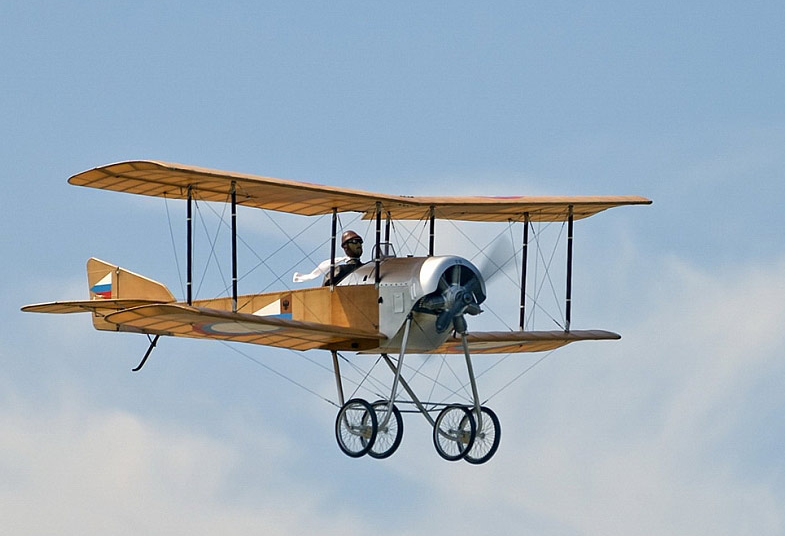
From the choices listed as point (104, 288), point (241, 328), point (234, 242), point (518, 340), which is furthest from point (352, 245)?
point (104, 288)

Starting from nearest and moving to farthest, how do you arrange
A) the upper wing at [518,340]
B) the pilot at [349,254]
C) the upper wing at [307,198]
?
the upper wing at [307,198] → the pilot at [349,254] → the upper wing at [518,340]

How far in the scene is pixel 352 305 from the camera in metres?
28.5

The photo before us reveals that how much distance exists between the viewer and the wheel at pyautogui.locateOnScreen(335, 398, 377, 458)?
28062 mm

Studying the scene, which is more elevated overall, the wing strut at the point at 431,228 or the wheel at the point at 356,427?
the wing strut at the point at 431,228

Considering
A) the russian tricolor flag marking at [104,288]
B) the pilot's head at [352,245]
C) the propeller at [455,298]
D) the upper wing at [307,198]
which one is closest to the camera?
the upper wing at [307,198]

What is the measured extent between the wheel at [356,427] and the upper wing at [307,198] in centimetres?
305

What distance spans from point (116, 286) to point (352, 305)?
211 inches

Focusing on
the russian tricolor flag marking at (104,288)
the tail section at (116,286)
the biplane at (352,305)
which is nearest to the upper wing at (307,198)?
the biplane at (352,305)

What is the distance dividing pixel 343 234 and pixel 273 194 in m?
1.38

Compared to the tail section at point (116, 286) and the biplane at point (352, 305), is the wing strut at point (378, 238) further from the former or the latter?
the tail section at point (116, 286)

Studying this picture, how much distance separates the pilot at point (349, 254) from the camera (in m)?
29.0

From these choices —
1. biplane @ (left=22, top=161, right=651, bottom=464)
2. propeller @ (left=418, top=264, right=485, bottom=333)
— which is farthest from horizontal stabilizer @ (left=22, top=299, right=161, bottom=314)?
propeller @ (left=418, top=264, right=485, bottom=333)

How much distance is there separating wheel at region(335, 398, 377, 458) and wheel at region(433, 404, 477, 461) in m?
1.42

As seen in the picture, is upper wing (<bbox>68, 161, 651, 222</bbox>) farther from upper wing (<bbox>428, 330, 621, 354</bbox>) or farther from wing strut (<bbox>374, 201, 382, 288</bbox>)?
upper wing (<bbox>428, 330, 621, 354</bbox>)
